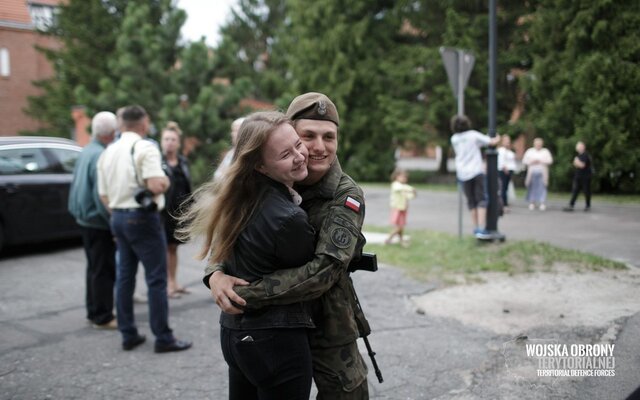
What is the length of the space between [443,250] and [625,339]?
13.4 feet

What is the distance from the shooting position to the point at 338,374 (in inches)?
85.3

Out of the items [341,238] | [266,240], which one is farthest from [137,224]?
[341,238]

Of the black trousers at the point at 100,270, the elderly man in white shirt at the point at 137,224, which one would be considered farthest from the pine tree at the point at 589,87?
the black trousers at the point at 100,270

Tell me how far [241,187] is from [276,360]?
66 cm

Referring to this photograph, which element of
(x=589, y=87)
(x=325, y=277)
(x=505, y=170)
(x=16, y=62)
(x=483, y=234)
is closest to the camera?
(x=325, y=277)

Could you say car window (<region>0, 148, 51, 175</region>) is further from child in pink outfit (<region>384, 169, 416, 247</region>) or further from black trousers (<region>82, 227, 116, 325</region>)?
child in pink outfit (<region>384, 169, 416, 247</region>)

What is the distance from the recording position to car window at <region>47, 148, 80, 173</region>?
897 cm

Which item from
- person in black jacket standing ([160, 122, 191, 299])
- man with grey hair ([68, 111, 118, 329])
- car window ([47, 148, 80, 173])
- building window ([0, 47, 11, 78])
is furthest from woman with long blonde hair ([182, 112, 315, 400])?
building window ([0, 47, 11, 78])

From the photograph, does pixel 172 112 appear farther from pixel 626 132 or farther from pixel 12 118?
pixel 12 118

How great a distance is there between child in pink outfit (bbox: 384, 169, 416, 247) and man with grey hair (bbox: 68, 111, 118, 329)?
4.93 m

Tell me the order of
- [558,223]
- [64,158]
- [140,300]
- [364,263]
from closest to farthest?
[364,263], [140,300], [64,158], [558,223]

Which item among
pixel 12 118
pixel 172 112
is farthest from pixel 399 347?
pixel 12 118

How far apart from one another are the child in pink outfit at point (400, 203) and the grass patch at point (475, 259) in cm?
44

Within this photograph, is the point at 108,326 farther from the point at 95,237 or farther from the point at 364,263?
the point at 364,263
